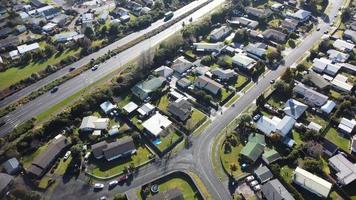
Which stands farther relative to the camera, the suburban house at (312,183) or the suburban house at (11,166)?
the suburban house at (11,166)

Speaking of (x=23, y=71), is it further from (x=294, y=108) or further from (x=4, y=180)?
(x=294, y=108)

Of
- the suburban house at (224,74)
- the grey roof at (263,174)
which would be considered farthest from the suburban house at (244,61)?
the grey roof at (263,174)

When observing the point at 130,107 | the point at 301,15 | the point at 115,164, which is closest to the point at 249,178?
the point at 115,164

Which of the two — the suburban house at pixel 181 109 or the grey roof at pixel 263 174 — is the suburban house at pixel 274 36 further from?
the grey roof at pixel 263 174

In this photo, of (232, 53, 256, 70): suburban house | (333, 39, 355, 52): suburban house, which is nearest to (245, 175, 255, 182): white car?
(232, 53, 256, 70): suburban house

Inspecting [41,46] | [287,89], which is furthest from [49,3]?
[287,89]

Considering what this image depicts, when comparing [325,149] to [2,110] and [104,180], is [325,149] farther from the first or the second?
[2,110]
